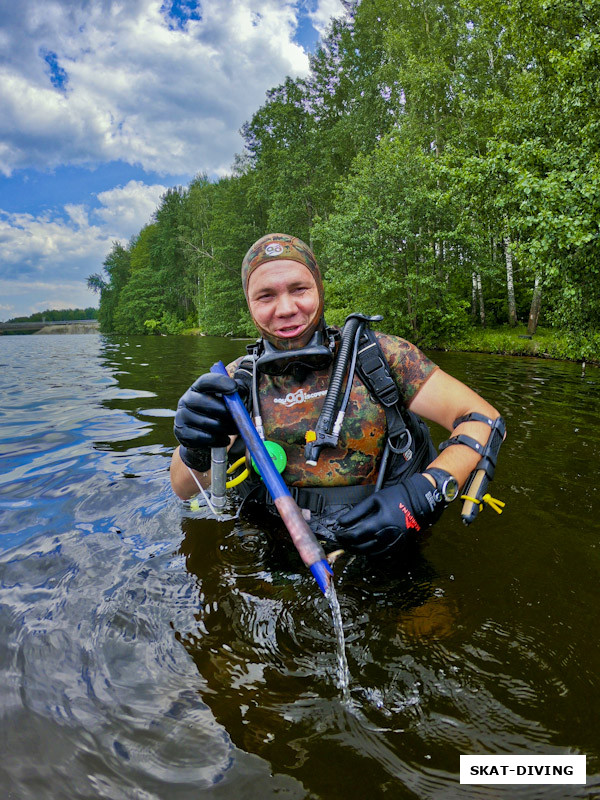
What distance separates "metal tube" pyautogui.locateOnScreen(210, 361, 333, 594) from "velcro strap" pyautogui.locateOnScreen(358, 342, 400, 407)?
974 millimetres

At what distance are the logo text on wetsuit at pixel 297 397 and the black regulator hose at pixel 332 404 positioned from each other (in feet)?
0.49

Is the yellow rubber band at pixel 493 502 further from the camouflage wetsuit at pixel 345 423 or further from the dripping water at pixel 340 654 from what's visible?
the dripping water at pixel 340 654

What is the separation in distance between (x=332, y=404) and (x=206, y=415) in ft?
2.60

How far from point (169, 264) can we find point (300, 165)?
33.7 m

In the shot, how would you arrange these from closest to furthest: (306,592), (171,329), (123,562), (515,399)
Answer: (306,592) → (123,562) → (515,399) → (171,329)

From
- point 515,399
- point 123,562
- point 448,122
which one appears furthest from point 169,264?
point 123,562

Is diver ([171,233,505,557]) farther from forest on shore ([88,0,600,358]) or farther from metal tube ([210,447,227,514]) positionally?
forest on shore ([88,0,600,358])

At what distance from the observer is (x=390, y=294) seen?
24.2m

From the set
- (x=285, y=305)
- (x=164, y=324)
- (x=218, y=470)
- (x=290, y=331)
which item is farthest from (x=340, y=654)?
(x=164, y=324)

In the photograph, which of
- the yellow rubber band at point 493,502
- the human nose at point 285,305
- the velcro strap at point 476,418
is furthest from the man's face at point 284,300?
the yellow rubber band at point 493,502

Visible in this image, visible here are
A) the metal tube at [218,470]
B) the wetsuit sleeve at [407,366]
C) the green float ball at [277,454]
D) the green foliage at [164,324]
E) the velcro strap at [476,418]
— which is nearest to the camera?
the metal tube at [218,470]

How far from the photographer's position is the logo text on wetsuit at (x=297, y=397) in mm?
3150

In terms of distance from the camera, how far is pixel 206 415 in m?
2.62

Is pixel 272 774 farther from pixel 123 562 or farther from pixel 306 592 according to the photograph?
pixel 123 562
